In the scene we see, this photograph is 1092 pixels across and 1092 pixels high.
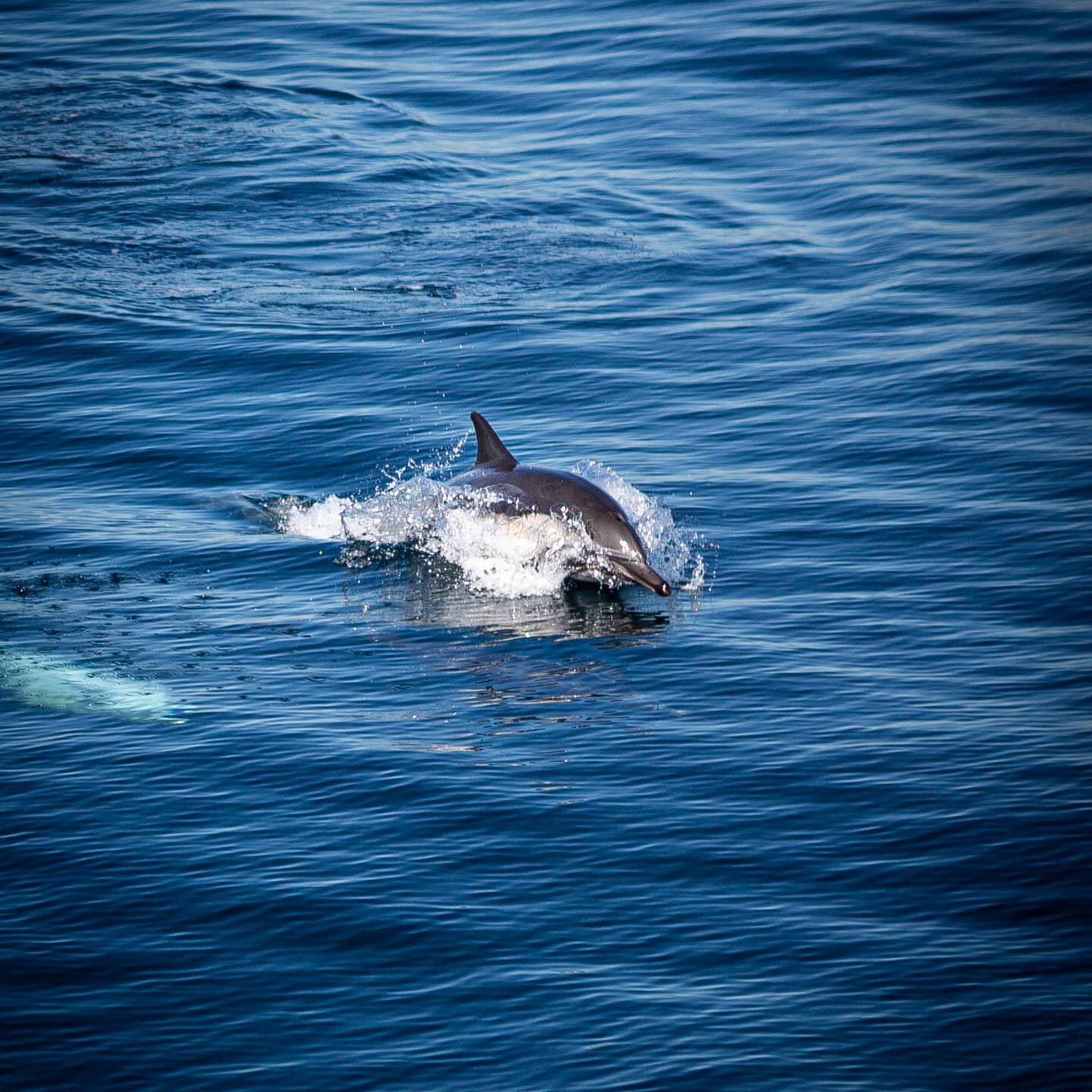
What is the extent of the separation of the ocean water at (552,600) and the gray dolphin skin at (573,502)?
420 mm

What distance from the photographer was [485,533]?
19953 mm

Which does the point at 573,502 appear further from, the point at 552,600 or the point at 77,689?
the point at 77,689

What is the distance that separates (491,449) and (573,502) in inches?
68.6

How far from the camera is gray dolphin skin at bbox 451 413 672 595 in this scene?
19125 millimetres

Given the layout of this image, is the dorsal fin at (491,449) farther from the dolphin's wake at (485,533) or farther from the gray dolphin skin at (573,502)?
the dolphin's wake at (485,533)

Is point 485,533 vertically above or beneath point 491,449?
beneath

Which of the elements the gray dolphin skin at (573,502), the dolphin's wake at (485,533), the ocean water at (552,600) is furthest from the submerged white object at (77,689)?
the gray dolphin skin at (573,502)

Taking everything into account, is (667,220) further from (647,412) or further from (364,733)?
(364,733)

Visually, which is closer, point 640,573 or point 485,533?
point 640,573

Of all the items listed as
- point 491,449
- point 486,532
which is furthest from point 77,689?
point 491,449

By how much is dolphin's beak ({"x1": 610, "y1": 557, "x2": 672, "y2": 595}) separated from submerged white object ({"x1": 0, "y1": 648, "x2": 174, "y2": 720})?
5.12 m

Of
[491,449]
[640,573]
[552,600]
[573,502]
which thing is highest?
[491,449]

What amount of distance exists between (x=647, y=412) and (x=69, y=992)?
49.4 feet

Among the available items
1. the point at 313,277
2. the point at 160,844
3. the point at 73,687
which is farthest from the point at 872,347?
the point at 160,844
